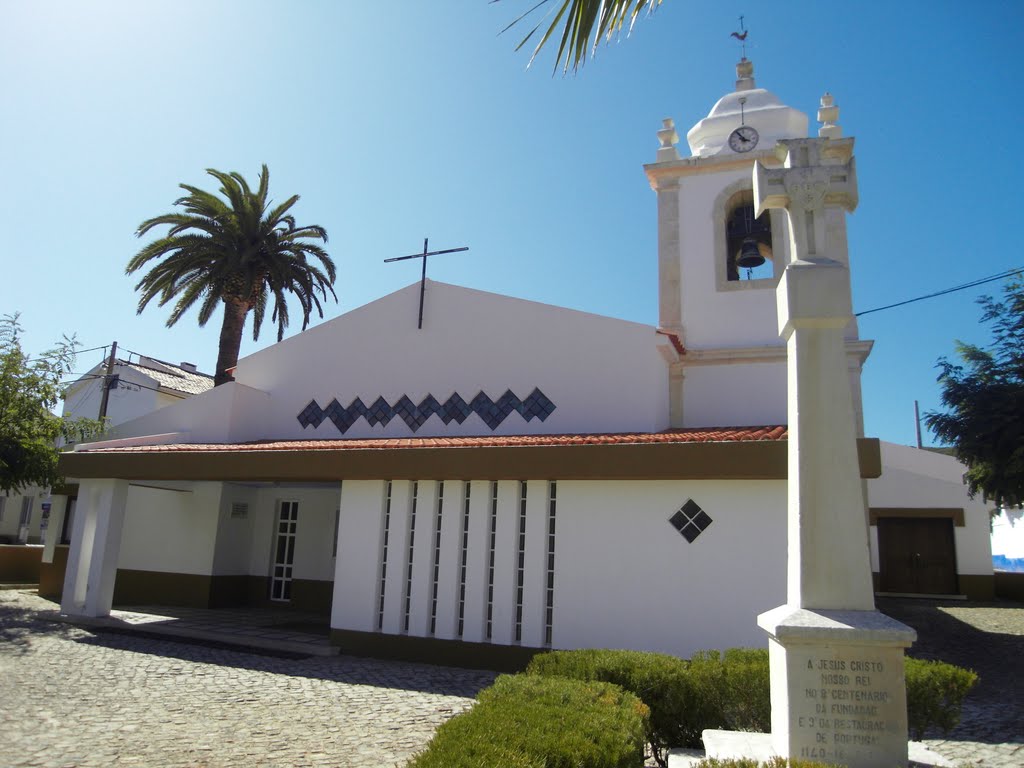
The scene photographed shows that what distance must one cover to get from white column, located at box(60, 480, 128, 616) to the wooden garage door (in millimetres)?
20871

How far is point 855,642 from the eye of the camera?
15.1 feet

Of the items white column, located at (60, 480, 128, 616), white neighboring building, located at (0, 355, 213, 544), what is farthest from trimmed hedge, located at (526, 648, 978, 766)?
white neighboring building, located at (0, 355, 213, 544)

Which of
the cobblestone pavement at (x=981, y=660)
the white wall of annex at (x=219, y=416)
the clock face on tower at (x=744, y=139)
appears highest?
the clock face on tower at (x=744, y=139)

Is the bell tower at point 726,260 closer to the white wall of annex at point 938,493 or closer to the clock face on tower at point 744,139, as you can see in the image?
the clock face on tower at point 744,139

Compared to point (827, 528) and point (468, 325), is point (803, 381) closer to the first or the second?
point (827, 528)

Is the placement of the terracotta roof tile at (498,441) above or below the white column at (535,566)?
above

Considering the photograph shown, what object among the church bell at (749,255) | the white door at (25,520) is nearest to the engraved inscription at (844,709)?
the church bell at (749,255)

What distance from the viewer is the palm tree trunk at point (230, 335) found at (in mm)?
20267

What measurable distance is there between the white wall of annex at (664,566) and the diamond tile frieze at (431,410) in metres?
3.17

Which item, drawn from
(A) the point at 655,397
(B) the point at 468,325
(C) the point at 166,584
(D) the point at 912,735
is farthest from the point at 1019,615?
(C) the point at 166,584

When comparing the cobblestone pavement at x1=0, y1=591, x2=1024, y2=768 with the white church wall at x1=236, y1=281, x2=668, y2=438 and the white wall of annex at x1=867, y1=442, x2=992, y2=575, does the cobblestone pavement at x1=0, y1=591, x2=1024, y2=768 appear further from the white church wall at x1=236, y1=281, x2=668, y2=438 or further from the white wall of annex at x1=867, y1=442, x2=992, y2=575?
the white wall of annex at x1=867, y1=442, x2=992, y2=575

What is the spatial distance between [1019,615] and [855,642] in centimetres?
1679

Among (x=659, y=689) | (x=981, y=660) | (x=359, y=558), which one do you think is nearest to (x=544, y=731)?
(x=659, y=689)

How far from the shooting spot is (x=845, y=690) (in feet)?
15.2
